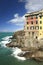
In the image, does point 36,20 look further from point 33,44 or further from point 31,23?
point 33,44

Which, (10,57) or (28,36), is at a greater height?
(28,36)

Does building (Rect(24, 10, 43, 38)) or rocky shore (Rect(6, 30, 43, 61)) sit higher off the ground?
building (Rect(24, 10, 43, 38))

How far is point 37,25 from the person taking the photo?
31734 millimetres

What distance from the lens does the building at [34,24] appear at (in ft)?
103

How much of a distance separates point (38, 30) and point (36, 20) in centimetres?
191

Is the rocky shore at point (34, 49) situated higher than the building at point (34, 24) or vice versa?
the building at point (34, 24)

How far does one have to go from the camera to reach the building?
3138cm

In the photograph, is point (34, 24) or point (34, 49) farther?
point (34, 24)

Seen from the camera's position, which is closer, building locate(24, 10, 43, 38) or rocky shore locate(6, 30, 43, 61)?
rocky shore locate(6, 30, 43, 61)

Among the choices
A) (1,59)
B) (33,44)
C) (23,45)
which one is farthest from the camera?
(23,45)

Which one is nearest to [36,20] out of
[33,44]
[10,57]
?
[33,44]

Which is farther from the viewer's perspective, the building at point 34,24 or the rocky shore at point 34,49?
the building at point 34,24

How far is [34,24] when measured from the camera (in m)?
32.2

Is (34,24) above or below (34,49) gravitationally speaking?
→ above
